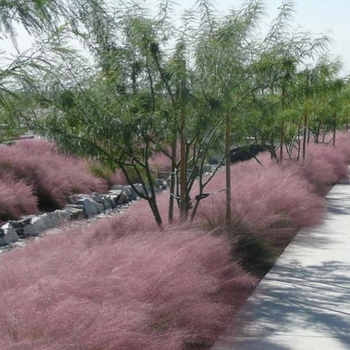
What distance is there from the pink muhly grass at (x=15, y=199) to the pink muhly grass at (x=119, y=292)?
34.2ft

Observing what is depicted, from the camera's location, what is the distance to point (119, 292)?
5891 mm

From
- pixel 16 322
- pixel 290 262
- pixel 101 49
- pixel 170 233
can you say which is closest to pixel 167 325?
pixel 16 322

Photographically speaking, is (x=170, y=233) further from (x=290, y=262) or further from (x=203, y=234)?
(x=290, y=262)

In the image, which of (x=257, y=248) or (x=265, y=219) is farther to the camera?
(x=265, y=219)

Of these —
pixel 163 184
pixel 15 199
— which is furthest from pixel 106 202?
pixel 163 184

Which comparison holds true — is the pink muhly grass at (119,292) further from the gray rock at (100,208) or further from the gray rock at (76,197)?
the gray rock at (76,197)

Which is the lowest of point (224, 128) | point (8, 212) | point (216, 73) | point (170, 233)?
point (8, 212)

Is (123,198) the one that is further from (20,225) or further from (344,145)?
(344,145)

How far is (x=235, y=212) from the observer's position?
1145cm

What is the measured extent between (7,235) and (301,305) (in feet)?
27.9

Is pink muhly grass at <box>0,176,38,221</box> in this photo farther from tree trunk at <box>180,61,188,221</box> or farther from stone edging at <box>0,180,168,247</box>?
tree trunk at <box>180,61,188,221</box>

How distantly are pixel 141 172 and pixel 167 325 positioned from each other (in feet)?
16.3

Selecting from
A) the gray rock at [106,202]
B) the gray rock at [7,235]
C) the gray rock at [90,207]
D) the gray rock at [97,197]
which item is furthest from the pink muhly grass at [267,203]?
the gray rock at [97,197]

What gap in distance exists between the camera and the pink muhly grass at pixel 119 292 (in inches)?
199
